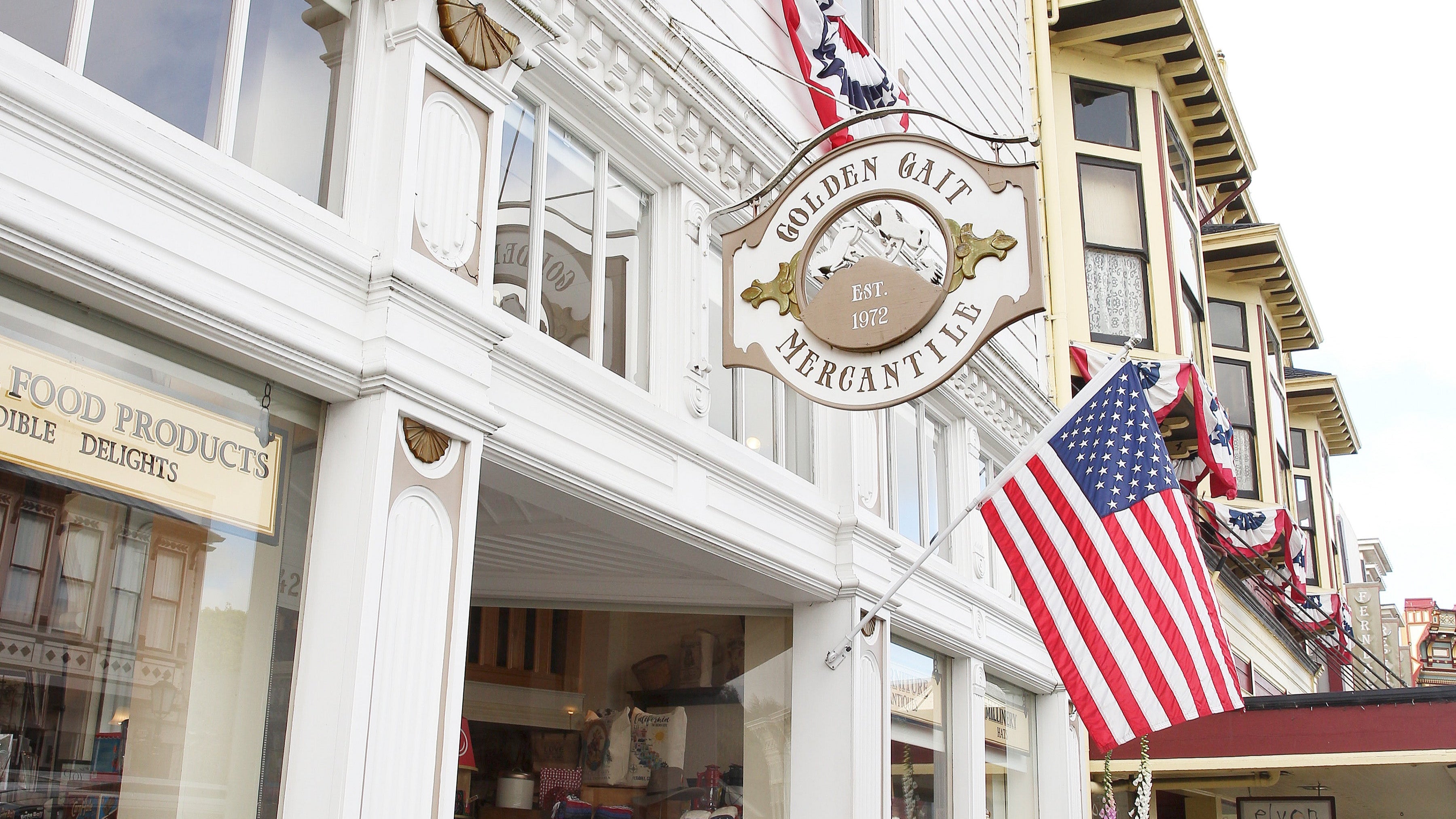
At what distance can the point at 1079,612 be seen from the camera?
7547 mm

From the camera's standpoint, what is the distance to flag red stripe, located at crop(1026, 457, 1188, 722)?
291 inches

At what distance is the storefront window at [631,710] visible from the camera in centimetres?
802

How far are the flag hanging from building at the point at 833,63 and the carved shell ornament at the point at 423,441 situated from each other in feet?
13.7

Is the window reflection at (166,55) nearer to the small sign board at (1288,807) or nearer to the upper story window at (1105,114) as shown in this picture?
the small sign board at (1288,807)

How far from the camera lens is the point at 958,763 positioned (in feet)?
31.7

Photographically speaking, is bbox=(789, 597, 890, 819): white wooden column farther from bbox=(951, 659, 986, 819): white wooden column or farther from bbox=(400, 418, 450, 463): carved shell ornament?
bbox=(400, 418, 450, 463): carved shell ornament

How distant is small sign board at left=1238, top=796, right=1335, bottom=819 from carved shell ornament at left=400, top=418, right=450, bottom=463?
10.7 m

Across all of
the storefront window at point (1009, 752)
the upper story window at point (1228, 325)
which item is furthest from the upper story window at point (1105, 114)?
the storefront window at point (1009, 752)

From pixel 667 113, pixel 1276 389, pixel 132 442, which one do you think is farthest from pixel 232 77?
pixel 1276 389

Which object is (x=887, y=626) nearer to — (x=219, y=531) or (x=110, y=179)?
(x=219, y=531)

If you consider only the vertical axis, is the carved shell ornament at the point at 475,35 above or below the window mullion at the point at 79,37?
above

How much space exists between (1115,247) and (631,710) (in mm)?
10160

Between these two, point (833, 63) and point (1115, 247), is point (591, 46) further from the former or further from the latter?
point (1115, 247)

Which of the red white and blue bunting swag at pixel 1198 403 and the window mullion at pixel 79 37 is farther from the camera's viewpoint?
the red white and blue bunting swag at pixel 1198 403
